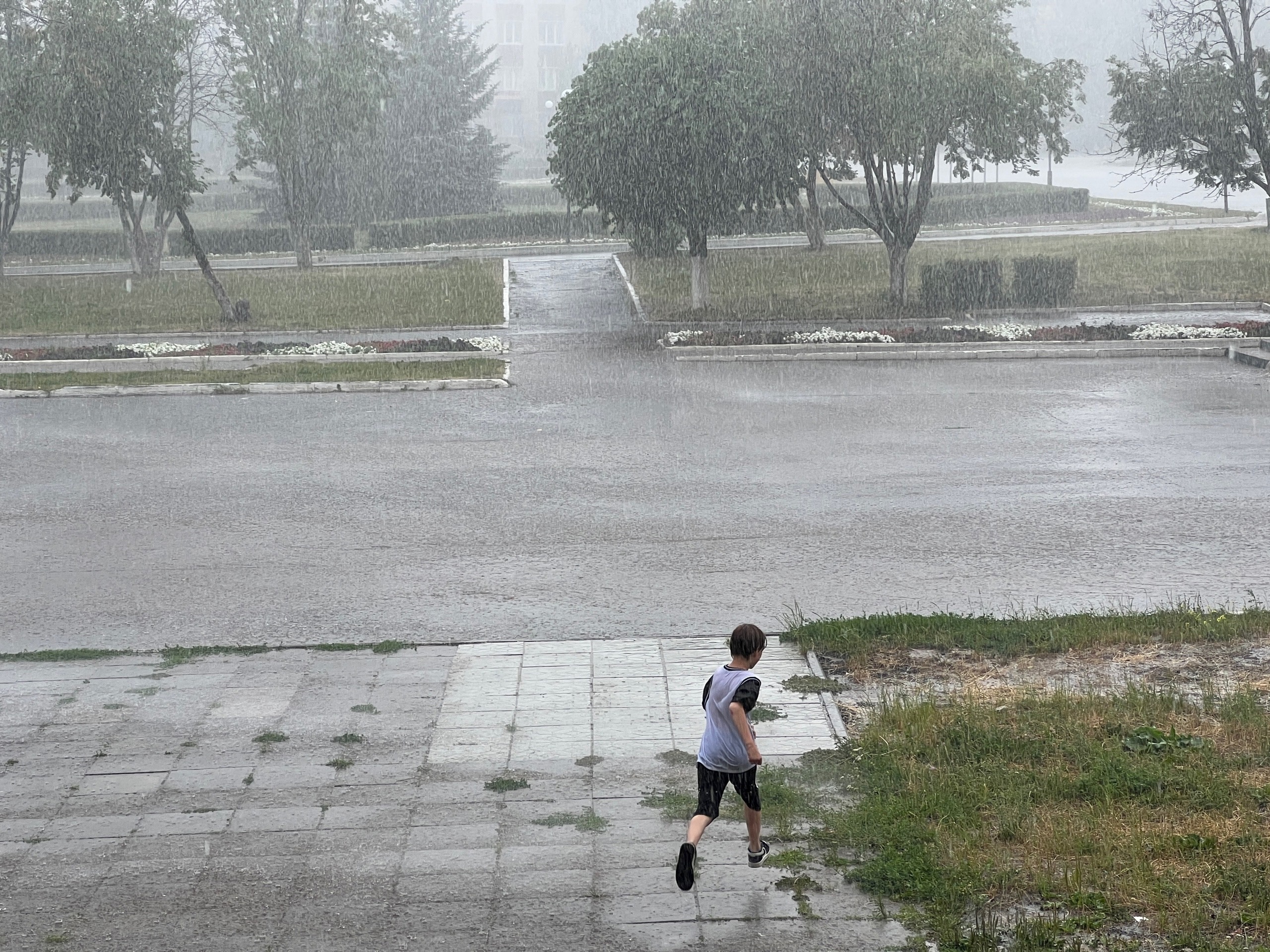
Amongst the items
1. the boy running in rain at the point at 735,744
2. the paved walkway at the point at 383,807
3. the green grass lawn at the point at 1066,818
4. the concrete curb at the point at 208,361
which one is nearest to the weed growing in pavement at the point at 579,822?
the paved walkway at the point at 383,807

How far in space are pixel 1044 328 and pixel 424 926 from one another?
21245 mm

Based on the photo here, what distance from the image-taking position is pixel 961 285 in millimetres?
29281

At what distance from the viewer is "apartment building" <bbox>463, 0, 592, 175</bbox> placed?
11975cm

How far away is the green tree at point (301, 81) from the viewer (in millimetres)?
40188

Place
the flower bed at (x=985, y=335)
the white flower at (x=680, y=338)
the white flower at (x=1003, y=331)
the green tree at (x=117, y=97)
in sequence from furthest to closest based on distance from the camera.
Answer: the green tree at (x=117, y=97) → the white flower at (x=680, y=338) → the white flower at (x=1003, y=331) → the flower bed at (x=985, y=335)

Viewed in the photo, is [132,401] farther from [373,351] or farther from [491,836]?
[491,836]

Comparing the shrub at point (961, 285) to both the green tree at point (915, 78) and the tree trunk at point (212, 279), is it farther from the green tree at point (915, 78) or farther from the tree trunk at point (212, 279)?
the tree trunk at point (212, 279)

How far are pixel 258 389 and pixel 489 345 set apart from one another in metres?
4.92

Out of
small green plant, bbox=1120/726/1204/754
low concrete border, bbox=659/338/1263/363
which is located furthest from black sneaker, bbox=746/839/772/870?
low concrete border, bbox=659/338/1263/363

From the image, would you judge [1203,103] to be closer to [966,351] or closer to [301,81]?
[966,351]

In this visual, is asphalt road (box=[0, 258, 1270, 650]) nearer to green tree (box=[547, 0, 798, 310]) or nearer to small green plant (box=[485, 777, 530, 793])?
small green plant (box=[485, 777, 530, 793])

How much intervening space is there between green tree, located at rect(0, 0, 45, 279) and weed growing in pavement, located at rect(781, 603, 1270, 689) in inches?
957

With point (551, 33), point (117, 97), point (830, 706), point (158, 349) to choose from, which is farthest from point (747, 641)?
point (551, 33)

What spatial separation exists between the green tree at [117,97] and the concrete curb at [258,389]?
333 inches
